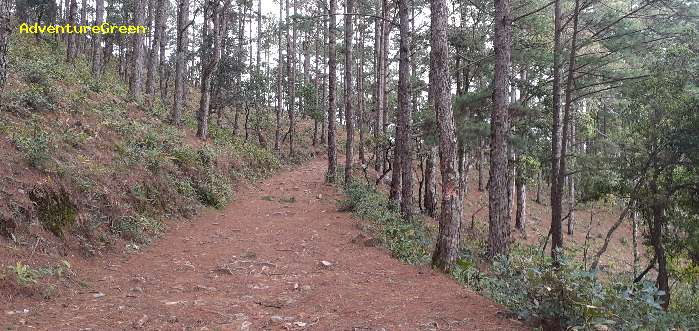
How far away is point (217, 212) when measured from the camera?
12.8 metres

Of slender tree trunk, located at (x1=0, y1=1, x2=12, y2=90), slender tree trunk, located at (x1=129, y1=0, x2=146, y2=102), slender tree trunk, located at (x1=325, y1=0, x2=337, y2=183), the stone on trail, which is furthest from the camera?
slender tree trunk, located at (x1=129, y1=0, x2=146, y2=102)

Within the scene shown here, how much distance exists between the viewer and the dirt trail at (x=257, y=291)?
A: 5.01 metres

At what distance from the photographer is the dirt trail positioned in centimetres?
Result: 501

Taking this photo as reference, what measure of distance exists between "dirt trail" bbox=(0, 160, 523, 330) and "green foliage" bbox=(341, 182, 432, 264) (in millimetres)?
435

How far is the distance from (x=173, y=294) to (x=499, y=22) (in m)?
8.12

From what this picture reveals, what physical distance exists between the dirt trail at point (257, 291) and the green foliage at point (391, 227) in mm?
435

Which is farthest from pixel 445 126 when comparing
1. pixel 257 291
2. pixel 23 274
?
pixel 23 274

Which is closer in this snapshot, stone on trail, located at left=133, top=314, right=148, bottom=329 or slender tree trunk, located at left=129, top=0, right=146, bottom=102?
stone on trail, located at left=133, top=314, right=148, bottom=329

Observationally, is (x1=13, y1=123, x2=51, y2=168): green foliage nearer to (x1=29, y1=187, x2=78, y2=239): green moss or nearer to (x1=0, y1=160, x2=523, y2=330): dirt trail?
(x1=29, y1=187, x2=78, y2=239): green moss

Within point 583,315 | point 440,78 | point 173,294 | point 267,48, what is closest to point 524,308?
point 583,315

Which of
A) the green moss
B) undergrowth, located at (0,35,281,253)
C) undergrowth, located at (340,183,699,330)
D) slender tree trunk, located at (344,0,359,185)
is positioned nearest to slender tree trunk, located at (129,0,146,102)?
undergrowth, located at (0,35,281,253)

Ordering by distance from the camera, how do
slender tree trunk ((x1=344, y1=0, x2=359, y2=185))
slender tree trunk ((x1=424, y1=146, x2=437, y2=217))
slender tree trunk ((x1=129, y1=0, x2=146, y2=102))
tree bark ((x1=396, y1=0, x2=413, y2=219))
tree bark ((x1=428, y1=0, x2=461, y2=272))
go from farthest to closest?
1. slender tree trunk ((x1=129, y1=0, x2=146, y2=102))
2. slender tree trunk ((x1=424, y1=146, x2=437, y2=217))
3. slender tree trunk ((x1=344, y1=0, x2=359, y2=185))
4. tree bark ((x1=396, y1=0, x2=413, y2=219))
5. tree bark ((x1=428, y1=0, x2=461, y2=272))

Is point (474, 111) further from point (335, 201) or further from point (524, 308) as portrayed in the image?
point (524, 308)

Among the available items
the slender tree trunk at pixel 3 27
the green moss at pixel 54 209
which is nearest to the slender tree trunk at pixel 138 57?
the slender tree trunk at pixel 3 27
